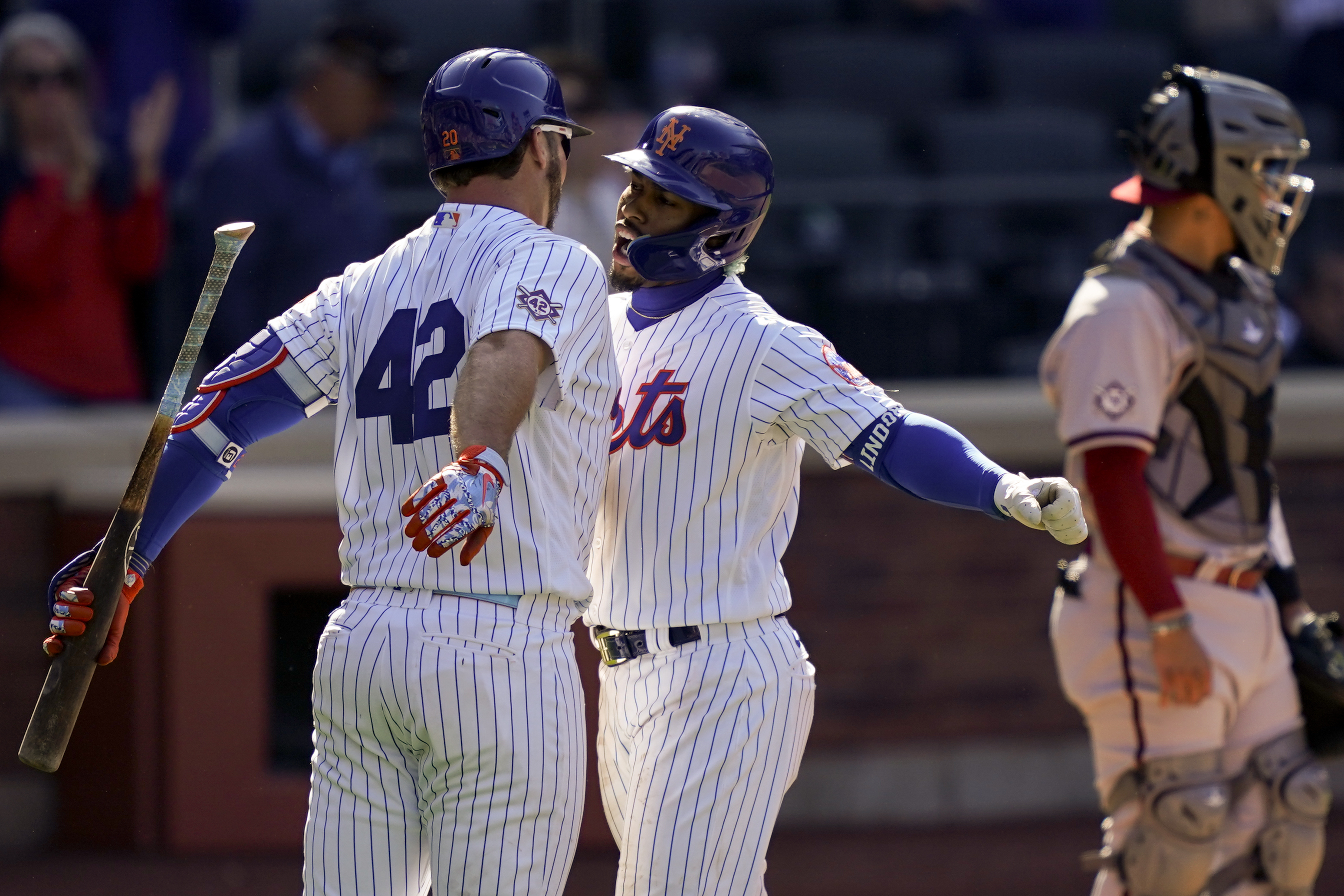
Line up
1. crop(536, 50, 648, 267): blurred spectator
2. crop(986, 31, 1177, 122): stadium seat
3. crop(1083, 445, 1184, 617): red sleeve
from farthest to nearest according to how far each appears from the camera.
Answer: crop(986, 31, 1177, 122): stadium seat, crop(536, 50, 648, 267): blurred spectator, crop(1083, 445, 1184, 617): red sleeve

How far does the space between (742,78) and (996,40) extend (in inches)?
50.3

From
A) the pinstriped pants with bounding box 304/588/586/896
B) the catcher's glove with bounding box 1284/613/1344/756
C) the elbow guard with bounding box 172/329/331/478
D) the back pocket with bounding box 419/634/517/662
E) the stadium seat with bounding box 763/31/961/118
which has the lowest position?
the catcher's glove with bounding box 1284/613/1344/756

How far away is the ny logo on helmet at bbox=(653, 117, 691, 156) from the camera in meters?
3.44

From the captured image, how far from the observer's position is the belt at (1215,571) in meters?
4.32

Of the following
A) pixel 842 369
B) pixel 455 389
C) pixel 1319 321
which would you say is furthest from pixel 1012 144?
pixel 455 389

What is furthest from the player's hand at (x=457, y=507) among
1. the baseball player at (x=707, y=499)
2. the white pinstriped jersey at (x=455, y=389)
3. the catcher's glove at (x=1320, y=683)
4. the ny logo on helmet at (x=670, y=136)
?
the catcher's glove at (x=1320, y=683)

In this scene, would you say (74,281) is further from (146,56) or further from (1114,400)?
(1114,400)

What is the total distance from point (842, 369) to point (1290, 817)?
1856mm

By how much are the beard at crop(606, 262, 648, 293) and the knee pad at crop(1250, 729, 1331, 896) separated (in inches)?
79.4

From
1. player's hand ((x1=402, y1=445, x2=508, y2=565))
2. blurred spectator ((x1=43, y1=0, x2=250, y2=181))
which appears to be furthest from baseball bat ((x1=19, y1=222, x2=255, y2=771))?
blurred spectator ((x1=43, y1=0, x2=250, y2=181))

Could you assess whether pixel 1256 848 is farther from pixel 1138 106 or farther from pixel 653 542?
pixel 1138 106

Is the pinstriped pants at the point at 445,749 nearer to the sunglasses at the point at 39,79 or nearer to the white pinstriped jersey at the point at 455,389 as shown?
the white pinstriped jersey at the point at 455,389

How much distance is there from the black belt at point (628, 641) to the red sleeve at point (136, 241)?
3.71 meters

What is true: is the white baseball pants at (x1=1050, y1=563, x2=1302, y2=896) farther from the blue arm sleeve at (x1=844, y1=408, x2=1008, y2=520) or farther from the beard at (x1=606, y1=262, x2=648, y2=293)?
the beard at (x1=606, y1=262, x2=648, y2=293)
